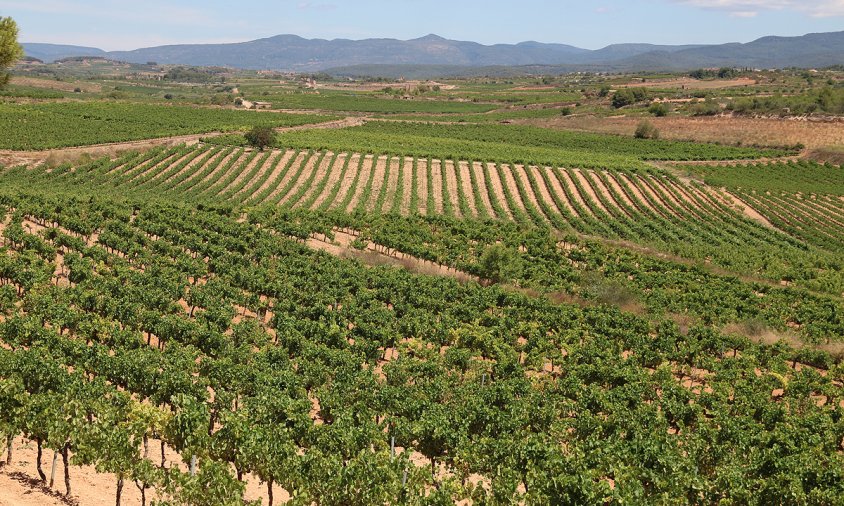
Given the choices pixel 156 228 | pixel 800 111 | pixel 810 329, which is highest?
pixel 800 111

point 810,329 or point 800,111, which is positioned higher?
point 800,111

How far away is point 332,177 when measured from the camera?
6869cm

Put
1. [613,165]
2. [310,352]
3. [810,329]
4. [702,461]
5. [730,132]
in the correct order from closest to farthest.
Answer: [702,461] < [310,352] < [810,329] < [613,165] < [730,132]

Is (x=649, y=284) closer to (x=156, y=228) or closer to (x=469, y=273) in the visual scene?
(x=469, y=273)

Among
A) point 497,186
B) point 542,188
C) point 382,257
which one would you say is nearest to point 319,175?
point 497,186

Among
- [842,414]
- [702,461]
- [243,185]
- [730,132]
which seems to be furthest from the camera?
[730,132]

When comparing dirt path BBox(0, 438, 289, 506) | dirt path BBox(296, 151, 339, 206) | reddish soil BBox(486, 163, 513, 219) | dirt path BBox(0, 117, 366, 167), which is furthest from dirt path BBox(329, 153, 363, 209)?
dirt path BBox(0, 438, 289, 506)

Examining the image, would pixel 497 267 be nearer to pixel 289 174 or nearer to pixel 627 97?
pixel 289 174

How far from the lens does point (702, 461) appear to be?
19062mm

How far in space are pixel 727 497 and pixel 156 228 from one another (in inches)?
1462

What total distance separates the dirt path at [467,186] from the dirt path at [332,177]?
13693mm

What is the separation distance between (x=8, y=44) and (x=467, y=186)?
141 feet

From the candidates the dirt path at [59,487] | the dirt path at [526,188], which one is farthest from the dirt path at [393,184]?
the dirt path at [59,487]

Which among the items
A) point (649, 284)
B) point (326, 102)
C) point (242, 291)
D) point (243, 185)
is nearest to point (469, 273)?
point (649, 284)
